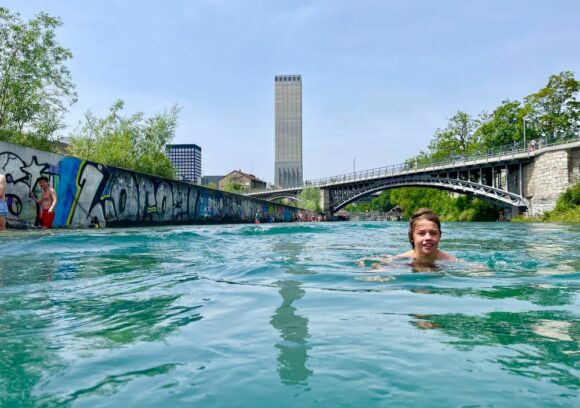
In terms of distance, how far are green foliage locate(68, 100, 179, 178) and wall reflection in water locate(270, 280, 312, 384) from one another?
Result: 34589mm

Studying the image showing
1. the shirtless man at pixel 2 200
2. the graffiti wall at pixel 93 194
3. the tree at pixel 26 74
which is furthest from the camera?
the tree at pixel 26 74

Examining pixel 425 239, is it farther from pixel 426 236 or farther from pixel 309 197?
pixel 309 197

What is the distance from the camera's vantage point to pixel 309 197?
80.2 meters

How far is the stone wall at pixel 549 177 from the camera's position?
139ft

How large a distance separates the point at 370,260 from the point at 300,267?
1.01m

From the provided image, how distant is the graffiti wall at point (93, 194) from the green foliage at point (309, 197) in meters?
54.0

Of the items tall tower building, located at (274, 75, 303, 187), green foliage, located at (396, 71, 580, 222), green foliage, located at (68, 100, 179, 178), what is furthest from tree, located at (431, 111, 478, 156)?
tall tower building, located at (274, 75, 303, 187)

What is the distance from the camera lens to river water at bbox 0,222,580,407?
4.98 feet

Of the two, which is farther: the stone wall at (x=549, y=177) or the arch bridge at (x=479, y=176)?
the arch bridge at (x=479, y=176)

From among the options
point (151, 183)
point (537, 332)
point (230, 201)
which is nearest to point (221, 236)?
point (151, 183)

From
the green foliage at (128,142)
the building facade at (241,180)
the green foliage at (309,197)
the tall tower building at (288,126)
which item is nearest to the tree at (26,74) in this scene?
→ the green foliage at (128,142)

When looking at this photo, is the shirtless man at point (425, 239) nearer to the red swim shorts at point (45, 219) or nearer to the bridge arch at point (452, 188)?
the red swim shorts at point (45, 219)

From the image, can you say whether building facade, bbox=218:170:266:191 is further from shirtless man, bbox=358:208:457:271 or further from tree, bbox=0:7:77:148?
shirtless man, bbox=358:208:457:271

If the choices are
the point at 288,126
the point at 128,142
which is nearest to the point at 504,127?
the point at 128,142
